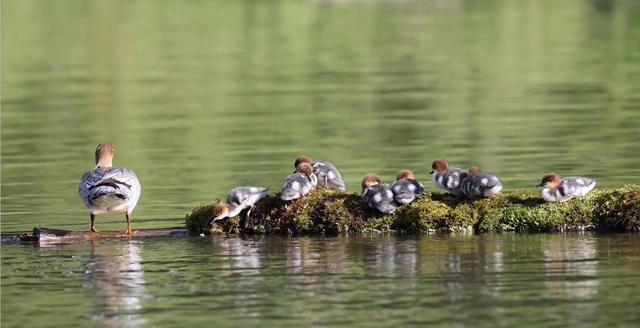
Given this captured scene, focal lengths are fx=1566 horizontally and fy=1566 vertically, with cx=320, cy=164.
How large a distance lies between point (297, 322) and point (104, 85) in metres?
31.3

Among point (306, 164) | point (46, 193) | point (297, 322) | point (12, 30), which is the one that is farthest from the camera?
point (12, 30)

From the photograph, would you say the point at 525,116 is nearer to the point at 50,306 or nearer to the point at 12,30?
the point at 50,306

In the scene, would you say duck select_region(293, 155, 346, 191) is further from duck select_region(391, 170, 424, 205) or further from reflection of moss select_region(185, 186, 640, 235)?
duck select_region(391, 170, 424, 205)

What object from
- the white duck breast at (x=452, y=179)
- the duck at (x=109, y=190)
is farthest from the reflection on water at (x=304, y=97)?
the white duck breast at (x=452, y=179)

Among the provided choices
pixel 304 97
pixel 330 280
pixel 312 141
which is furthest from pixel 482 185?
pixel 304 97

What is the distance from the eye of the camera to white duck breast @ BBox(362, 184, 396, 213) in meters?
16.9

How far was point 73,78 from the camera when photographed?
46.2 metres

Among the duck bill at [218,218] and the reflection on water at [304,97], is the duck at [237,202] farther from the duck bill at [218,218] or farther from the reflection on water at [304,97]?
the reflection on water at [304,97]

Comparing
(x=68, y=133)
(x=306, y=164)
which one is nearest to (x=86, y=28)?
(x=68, y=133)

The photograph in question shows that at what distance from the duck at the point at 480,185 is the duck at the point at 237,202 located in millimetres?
2282

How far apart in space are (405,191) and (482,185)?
83 centimetres

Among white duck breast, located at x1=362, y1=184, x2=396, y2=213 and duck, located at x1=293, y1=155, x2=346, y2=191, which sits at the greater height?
duck, located at x1=293, y1=155, x2=346, y2=191

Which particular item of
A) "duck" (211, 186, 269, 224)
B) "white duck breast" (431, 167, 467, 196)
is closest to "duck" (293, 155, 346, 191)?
"duck" (211, 186, 269, 224)

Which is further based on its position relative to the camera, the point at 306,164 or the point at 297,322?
the point at 306,164
